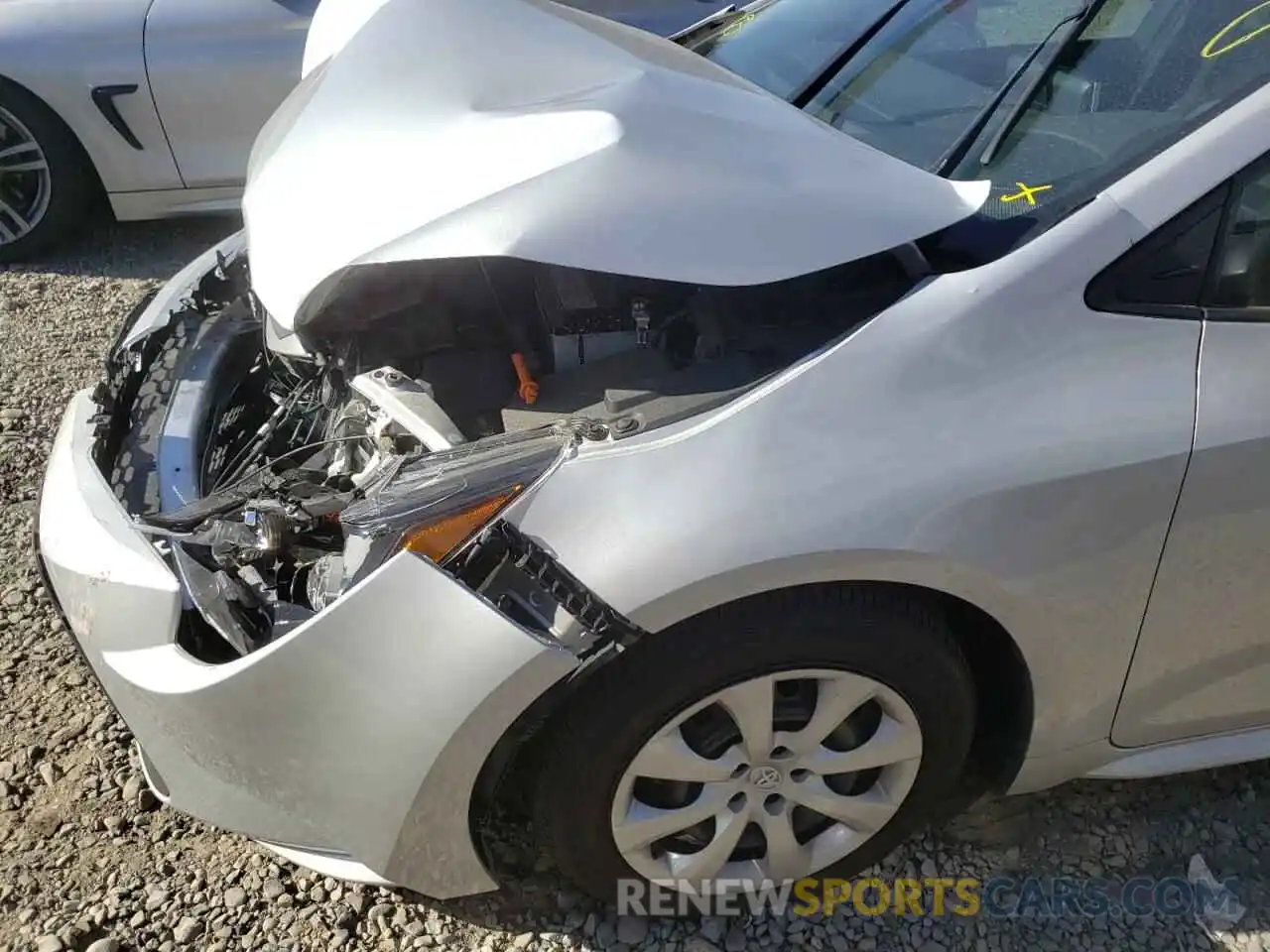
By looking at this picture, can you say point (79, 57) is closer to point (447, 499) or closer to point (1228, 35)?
point (447, 499)

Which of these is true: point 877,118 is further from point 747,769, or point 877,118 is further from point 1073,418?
point 747,769

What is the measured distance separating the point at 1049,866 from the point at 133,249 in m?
4.33

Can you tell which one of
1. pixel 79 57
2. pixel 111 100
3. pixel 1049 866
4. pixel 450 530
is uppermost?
pixel 450 530

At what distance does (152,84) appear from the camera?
4.06 metres

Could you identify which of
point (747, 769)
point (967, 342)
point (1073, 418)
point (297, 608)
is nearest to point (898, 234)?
point (967, 342)

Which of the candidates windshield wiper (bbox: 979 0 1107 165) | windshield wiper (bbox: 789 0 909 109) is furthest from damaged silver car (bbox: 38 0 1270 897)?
windshield wiper (bbox: 789 0 909 109)

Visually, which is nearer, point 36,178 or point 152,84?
point 152,84

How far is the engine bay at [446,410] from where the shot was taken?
1.58 metres

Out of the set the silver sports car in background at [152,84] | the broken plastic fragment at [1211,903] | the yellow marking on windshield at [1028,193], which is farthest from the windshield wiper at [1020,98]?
the silver sports car in background at [152,84]

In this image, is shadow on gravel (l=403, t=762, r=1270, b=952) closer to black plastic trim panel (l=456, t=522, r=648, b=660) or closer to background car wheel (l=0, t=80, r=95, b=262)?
black plastic trim panel (l=456, t=522, r=648, b=660)

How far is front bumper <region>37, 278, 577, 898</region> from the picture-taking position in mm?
1548

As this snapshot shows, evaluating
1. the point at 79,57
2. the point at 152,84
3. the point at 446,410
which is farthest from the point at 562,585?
the point at 79,57

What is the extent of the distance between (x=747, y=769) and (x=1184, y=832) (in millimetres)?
1062

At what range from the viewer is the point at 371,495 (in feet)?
5.38
